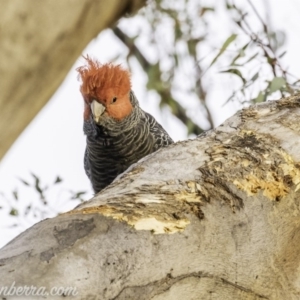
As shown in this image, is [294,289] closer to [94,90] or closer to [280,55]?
[280,55]

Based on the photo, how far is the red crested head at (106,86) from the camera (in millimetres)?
2443

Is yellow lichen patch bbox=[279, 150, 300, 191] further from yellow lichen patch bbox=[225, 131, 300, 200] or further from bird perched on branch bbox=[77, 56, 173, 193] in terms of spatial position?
bird perched on branch bbox=[77, 56, 173, 193]

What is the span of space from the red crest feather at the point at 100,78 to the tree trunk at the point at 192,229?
3.08 ft

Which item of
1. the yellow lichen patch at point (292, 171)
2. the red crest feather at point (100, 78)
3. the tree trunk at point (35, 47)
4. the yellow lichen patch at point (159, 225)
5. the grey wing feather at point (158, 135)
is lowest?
the yellow lichen patch at point (292, 171)

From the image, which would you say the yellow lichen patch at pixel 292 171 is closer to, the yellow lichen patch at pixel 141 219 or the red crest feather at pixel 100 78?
the yellow lichen patch at pixel 141 219

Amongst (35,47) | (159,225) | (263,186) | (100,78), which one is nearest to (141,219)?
(159,225)

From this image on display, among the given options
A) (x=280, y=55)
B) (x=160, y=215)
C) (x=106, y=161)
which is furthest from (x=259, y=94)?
(x=160, y=215)

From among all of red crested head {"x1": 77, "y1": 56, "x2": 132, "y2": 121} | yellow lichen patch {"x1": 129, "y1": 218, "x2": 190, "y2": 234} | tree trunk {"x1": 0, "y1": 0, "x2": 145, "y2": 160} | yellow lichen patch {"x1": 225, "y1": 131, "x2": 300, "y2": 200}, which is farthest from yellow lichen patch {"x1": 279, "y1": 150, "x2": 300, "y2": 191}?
red crested head {"x1": 77, "y1": 56, "x2": 132, "y2": 121}

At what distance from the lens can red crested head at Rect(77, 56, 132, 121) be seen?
8.02ft

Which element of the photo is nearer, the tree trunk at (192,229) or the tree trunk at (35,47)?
the tree trunk at (192,229)

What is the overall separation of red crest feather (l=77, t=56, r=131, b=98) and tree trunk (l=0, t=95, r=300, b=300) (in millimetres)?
939

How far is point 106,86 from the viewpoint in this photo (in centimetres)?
247

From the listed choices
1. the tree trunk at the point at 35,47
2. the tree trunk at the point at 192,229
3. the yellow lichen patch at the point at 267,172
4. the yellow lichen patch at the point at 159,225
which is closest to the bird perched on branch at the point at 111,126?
the tree trunk at the point at 35,47

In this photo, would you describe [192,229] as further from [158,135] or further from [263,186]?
[158,135]
